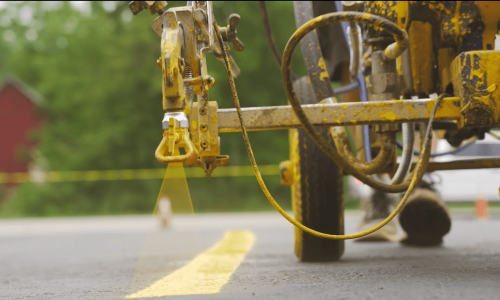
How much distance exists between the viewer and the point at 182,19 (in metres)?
2.18

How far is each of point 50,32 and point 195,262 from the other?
21280 millimetres

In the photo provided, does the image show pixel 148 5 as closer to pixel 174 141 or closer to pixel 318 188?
pixel 174 141

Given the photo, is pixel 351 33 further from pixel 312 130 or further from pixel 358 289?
pixel 358 289

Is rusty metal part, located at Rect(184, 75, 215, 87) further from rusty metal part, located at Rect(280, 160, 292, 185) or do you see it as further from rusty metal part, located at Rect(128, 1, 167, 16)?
rusty metal part, located at Rect(280, 160, 292, 185)

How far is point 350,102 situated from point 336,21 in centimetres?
36

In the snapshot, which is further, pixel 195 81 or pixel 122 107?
pixel 122 107

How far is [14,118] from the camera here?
2858 centimetres

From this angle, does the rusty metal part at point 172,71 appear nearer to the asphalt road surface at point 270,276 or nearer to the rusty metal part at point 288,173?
the asphalt road surface at point 270,276

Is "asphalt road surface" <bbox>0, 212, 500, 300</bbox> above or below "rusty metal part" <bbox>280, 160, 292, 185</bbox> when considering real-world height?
below

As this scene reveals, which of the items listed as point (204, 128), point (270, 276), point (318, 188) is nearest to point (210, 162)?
point (204, 128)

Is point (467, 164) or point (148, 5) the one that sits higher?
point (148, 5)

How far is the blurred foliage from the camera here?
1736 centimetres

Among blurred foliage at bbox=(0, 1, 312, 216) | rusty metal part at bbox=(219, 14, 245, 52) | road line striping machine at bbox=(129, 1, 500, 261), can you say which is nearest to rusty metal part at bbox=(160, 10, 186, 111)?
road line striping machine at bbox=(129, 1, 500, 261)

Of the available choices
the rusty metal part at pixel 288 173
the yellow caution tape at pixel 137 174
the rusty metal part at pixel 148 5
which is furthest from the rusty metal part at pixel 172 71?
the yellow caution tape at pixel 137 174
